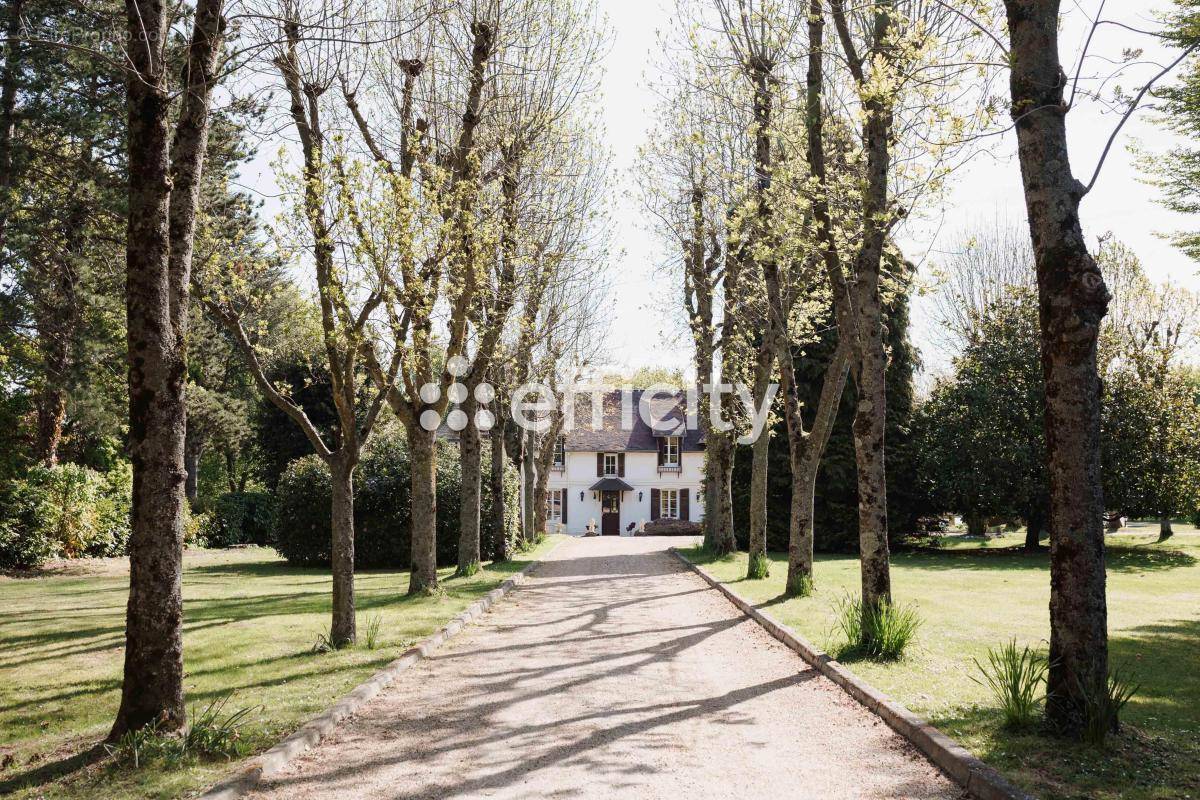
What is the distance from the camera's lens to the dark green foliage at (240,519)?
101 ft

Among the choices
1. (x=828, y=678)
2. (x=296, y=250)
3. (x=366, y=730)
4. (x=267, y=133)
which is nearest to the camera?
(x=366, y=730)

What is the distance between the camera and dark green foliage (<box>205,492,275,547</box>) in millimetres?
30750

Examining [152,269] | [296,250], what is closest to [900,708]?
[152,269]

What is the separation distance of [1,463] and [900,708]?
19160 millimetres

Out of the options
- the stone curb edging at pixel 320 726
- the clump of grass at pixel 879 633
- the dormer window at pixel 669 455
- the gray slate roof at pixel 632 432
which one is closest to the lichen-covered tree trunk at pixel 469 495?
the stone curb edging at pixel 320 726

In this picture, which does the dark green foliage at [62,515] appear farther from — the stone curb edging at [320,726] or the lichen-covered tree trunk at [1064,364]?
the lichen-covered tree trunk at [1064,364]

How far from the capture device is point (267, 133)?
1102cm

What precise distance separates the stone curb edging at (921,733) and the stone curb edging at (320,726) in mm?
4342

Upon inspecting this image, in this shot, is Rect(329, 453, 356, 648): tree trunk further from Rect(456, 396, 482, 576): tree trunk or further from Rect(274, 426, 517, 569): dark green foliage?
Rect(274, 426, 517, 569): dark green foliage

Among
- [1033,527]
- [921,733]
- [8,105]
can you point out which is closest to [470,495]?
[8,105]

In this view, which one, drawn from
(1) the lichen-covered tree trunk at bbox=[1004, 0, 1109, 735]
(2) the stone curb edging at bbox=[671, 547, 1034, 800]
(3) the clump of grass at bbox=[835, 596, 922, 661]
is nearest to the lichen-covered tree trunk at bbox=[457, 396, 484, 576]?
(2) the stone curb edging at bbox=[671, 547, 1034, 800]

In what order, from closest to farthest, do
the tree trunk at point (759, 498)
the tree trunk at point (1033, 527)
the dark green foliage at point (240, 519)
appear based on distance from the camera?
the tree trunk at point (759, 498)
the tree trunk at point (1033, 527)
the dark green foliage at point (240, 519)

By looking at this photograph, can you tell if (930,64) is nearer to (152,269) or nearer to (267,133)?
(152,269)

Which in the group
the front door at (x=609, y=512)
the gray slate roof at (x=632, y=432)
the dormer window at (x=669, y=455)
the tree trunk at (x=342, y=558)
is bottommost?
the front door at (x=609, y=512)
